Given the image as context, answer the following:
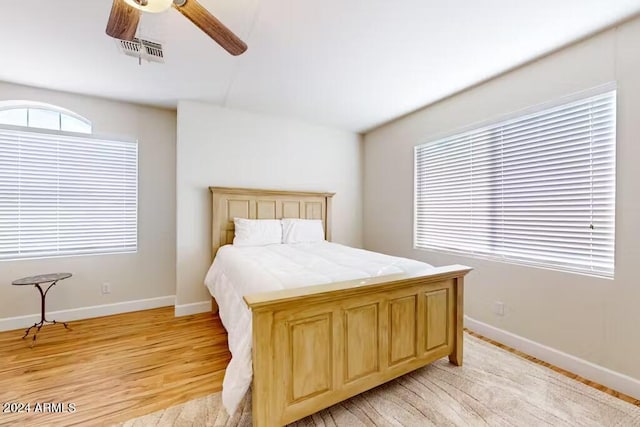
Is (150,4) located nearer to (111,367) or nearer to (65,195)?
(111,367)

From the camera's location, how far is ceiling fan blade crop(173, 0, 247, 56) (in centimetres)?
126

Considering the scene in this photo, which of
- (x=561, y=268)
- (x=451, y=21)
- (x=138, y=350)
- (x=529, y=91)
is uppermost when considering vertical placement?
(x=451, y=21)

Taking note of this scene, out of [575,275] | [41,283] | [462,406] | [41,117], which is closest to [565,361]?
[575,275]

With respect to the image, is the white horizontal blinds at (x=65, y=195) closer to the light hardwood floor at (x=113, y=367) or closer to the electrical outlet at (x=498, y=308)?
the light hardwood floor at (x=113, y=367)

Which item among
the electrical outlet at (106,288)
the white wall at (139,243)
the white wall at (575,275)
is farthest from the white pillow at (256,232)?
the white wall at (575,275)

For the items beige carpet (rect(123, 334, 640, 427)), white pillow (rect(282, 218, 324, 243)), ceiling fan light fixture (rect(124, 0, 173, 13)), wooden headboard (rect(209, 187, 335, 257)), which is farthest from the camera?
white pillow (rect(282, 218, 324, 243))

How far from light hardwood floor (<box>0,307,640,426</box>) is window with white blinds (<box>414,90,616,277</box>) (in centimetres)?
90

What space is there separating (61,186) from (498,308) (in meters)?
4.68

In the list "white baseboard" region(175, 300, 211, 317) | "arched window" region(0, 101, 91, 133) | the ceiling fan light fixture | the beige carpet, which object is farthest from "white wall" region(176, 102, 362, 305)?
the ceiling fan light fixture

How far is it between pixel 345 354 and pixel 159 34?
2518 mm

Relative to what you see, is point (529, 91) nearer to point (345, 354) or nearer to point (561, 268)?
point (561, 268)

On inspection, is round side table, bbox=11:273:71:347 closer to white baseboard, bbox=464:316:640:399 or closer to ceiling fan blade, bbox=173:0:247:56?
ceiling fan blade, bbox=173:0:247:56

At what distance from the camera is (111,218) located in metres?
3.15

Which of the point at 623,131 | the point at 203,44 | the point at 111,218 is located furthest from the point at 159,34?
the point at 623,131
